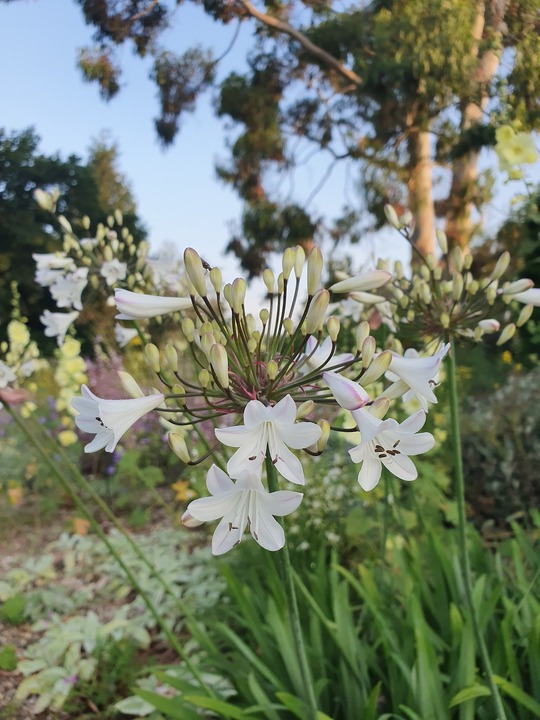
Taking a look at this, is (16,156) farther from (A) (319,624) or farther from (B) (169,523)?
(A) (319,624)

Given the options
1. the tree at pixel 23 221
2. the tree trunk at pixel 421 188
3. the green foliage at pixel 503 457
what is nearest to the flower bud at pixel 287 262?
the green foliage at pixel 503 457

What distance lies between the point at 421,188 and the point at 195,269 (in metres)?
10.9

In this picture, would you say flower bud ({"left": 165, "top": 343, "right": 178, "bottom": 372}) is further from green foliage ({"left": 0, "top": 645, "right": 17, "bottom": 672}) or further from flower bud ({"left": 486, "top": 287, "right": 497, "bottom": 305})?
green foliage ({"left": 0, "top": 645, "right": 17, "bottom": 672})

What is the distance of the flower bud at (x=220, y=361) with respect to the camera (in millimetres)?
980

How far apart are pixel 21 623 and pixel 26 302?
6.19 meters

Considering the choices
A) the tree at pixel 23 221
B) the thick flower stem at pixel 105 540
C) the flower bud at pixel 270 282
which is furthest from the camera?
the tree at pixel 23 221

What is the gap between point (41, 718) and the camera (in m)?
2.54

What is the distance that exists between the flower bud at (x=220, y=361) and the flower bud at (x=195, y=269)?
13 cm

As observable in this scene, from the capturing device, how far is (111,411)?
41.0 inches

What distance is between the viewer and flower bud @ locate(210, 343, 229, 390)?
98cm

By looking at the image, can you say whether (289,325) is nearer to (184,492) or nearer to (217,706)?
(217,706)

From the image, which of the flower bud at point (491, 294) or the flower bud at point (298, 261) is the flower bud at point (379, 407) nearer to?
the flower bud at point (298, 261)

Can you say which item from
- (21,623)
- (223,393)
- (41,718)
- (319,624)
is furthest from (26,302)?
(223,393)

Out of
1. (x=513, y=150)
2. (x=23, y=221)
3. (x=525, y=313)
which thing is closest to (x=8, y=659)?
(x=525, y=313)
